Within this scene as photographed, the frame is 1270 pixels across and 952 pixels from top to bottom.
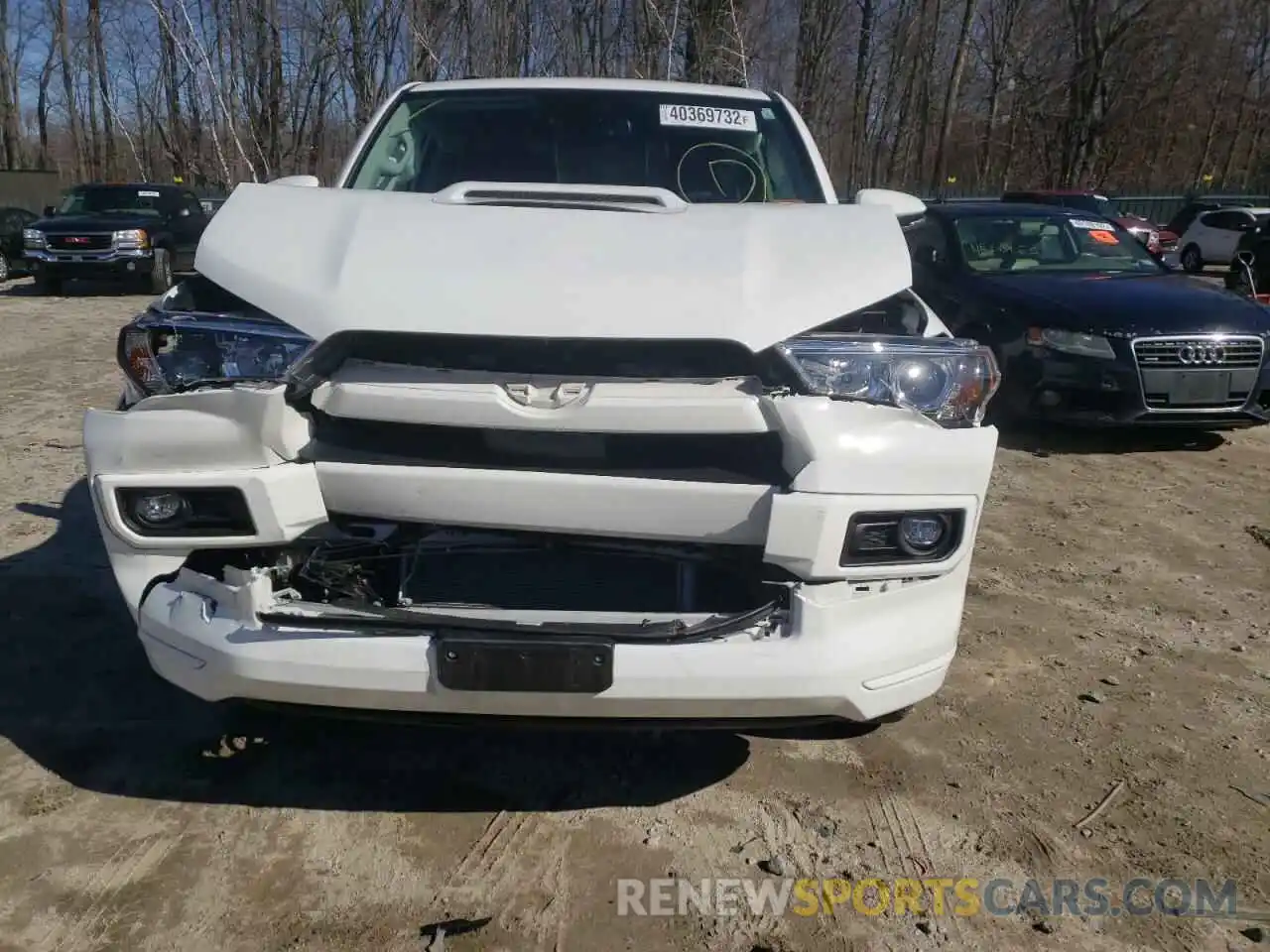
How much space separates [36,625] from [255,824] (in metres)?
1.64

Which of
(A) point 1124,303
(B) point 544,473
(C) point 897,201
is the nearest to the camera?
(B) point 544,473

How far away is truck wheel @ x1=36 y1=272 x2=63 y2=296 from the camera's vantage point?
14977mm

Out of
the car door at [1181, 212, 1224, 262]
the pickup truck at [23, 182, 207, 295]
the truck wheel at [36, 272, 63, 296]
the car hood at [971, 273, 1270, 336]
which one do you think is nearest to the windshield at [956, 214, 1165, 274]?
the car hood at [971, 273, 1270, 336]

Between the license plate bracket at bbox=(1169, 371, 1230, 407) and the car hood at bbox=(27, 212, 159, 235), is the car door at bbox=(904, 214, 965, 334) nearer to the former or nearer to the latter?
the license plate bracket at bbox=(1169, 371, 1230, 407)

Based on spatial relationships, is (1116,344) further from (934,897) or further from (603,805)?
(603,805)

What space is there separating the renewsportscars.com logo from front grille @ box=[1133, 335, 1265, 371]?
473 cm

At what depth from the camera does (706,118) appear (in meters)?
3.98

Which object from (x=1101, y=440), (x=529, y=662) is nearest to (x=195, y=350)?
(x=529, y=662)

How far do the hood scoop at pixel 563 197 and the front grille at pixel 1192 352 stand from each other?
15.5 ft

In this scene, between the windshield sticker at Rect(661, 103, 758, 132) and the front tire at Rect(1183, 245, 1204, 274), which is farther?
the front tire at Rect(1183, 245, 1204, 274)

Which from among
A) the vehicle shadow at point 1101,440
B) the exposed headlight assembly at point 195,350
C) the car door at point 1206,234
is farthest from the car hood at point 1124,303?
the car door at point 1206,234

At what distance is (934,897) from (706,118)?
9.71 ft

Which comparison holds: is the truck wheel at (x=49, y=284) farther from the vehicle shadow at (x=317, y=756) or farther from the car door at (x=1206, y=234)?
the car door at (x=1206, y=234)

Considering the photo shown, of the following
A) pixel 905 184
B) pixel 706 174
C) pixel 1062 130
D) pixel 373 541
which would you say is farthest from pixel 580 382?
pixel 1062 130
